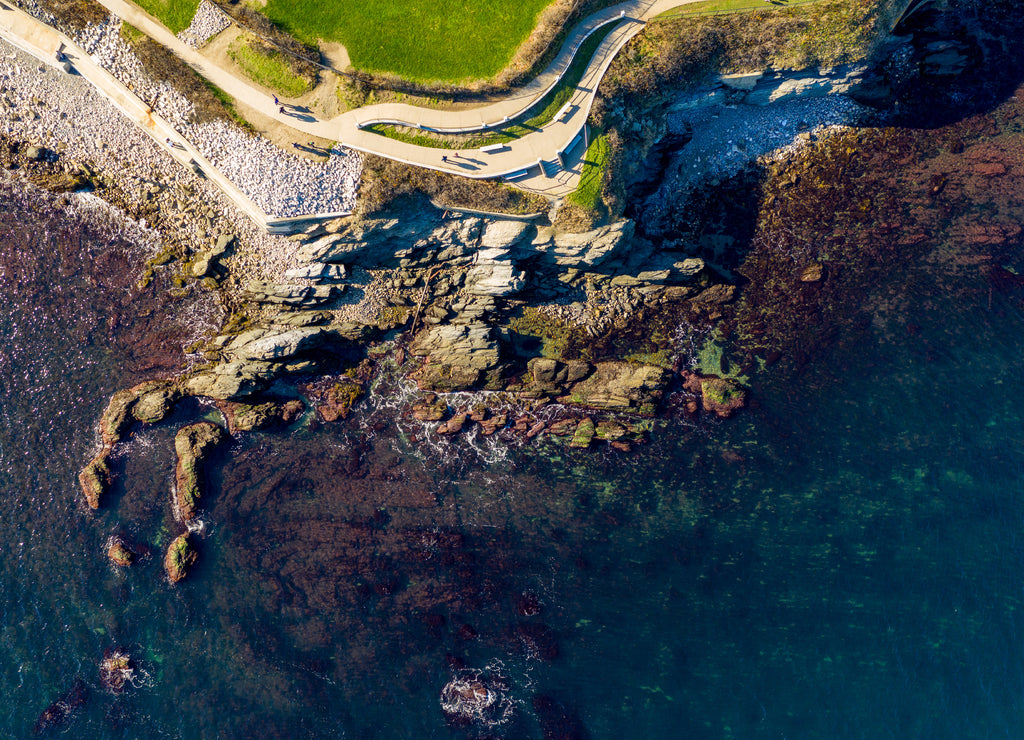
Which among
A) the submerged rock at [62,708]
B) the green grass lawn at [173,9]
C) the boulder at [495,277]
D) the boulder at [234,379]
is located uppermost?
the green grass lawn at [173,9]

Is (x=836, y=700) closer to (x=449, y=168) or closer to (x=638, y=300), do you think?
(x=638, y=300)

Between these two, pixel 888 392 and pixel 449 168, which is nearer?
pixel 449 168

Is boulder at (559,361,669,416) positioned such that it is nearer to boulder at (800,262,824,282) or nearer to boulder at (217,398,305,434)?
boulder at (800,262,824,282)

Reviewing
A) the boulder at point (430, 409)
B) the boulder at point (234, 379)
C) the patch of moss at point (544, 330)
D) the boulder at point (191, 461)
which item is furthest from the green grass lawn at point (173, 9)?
the boulder at point (430, 409)

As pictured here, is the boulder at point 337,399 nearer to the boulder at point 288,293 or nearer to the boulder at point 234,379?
the boulder at point 234,379

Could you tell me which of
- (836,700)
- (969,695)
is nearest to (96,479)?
(836,700)

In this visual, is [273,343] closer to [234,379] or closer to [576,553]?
[234,379]

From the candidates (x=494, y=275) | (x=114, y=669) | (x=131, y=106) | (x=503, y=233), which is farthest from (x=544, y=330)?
(x=114, y=669)
